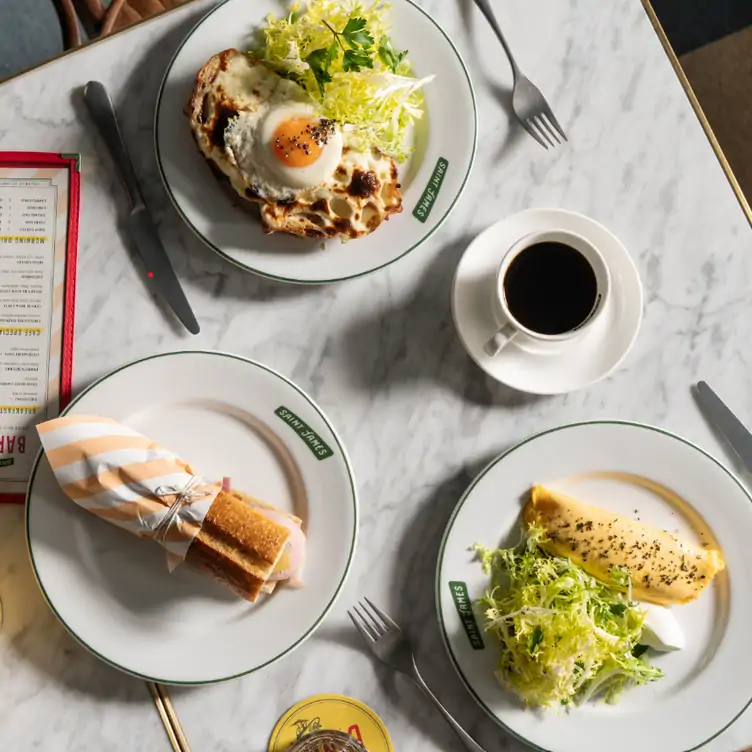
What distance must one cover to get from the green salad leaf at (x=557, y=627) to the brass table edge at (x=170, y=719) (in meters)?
Result: 0.62

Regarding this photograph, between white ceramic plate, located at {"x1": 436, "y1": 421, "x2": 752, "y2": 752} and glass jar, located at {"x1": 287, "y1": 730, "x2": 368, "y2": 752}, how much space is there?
0.25 m

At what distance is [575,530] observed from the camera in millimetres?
1541

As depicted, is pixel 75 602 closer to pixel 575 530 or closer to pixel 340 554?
pixel 340 554

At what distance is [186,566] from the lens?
5.18 ft

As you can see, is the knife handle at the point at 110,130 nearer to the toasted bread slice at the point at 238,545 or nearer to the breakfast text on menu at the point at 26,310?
the breakfast text on menu at the point at 26,310

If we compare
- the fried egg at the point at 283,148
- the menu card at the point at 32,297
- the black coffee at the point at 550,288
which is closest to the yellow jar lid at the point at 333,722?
the menu card at the point at 32,297

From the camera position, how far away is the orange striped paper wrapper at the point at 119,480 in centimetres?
146

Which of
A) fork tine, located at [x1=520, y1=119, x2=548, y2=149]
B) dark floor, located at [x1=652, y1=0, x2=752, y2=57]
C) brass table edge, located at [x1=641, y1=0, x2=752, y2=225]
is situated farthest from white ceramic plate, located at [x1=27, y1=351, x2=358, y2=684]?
dark floor, located at [x1=652, y1=0, x2=752, y2=57]

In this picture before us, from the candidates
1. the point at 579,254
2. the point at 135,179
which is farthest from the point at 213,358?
the point at 579,254

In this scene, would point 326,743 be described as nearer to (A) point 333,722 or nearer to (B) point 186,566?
(A) point 333,722

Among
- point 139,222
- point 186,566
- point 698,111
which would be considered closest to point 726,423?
point 698,111

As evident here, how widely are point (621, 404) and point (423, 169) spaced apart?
1.98 ft

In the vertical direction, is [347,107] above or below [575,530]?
above

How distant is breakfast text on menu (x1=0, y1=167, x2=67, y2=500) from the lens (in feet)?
5.27
